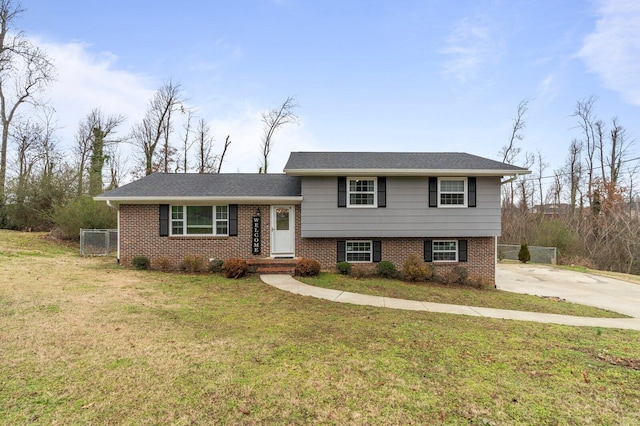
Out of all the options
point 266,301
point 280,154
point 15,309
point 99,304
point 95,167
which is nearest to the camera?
point 15,309

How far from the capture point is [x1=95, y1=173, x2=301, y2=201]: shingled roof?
1140 centimetres

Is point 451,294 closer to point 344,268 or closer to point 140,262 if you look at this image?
point 344,268

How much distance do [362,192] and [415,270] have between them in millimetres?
3393

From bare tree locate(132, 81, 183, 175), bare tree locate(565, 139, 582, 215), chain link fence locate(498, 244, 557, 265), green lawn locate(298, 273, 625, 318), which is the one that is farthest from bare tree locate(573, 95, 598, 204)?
bare tree locate(132, 81, 183, 175)

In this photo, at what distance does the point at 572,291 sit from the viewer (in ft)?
33.9

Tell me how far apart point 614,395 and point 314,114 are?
18754 mm

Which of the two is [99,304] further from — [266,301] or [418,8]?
[418,8]

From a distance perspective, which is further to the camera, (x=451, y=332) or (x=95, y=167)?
(x=95, y=167)

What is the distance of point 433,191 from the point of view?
Answer: 37.3 ft

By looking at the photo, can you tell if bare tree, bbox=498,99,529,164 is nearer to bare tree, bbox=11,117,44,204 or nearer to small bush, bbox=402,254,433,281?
small bush, bbox=402,254,433,281

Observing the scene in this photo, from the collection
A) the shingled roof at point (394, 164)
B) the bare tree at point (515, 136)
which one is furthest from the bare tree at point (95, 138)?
the bare tree at point (515, 136)

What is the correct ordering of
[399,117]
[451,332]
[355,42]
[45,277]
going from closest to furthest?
[451,332], [45,277], [355,42], [399,117]

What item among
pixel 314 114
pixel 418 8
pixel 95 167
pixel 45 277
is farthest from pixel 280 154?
pixel 45 277

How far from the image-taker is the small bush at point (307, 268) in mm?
10508
